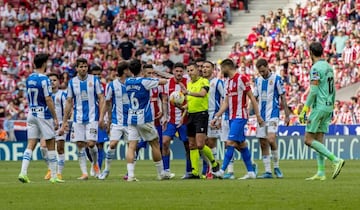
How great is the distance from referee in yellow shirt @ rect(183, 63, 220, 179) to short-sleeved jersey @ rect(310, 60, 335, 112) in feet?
9.40

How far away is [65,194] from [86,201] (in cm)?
151

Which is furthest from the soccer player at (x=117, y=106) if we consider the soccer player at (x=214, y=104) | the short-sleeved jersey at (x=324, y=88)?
the short-sleeved jersey at (x=324, y=88)

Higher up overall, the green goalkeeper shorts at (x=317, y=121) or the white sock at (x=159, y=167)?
the green goalkeeper shorts at (x=317, y=121)

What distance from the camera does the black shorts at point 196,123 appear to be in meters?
25.5

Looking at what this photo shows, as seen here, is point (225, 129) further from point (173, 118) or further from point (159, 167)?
point (159, 167)

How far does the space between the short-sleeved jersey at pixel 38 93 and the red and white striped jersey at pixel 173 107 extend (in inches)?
140

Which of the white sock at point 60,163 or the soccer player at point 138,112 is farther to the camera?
the white sock at point 60,163

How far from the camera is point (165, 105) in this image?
84.5ft

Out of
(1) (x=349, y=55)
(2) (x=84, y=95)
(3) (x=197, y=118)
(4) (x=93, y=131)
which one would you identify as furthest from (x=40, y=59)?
(1) (x=349, y=55)

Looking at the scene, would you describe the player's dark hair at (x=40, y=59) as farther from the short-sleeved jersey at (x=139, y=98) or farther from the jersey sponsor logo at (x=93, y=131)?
the jersey sponsor logo at (x=93, y=131)

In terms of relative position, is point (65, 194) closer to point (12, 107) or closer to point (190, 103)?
point (190, 103)

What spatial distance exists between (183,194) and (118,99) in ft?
20.9

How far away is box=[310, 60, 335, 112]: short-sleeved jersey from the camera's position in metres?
22.9

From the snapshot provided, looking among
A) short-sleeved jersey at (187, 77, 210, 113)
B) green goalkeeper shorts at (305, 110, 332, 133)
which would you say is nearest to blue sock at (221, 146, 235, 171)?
short-sleeved jersey at (187, 77, 210, 113)
